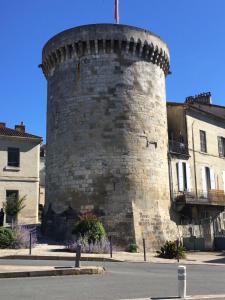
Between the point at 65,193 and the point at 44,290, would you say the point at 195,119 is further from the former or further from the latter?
the point at 44,290

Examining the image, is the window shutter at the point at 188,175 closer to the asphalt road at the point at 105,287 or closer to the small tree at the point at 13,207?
the small tree at the point at 13,207

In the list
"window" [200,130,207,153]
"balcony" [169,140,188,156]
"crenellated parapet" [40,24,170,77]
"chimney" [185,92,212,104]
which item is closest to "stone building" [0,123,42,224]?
"crenellated parapet" [40,24,170,77]

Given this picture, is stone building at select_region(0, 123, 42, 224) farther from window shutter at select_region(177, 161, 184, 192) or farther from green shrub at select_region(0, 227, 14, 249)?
green shrub at select_region(0, 227, 14, 249)

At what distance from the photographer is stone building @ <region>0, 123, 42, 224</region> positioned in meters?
34.7

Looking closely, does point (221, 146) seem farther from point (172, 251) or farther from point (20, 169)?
point (172, 251)

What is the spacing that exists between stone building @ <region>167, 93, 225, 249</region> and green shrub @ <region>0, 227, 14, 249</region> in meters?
11.7

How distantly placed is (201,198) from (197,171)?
2.27 m

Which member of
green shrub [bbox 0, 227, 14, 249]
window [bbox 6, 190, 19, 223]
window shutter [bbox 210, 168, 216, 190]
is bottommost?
green shrub [bbox 0, 227, 14, 249]

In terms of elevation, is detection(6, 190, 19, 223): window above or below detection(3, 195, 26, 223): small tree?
above

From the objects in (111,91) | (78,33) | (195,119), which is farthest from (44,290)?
(195,119)

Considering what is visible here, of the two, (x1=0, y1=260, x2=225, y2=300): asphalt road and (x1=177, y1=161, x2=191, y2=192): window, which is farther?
(x1=177, y1=161, x2=191, y2=192): window

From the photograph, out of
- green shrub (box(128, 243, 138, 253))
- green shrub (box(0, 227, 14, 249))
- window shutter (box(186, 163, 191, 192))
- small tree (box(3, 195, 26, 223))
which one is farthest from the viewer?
small tree (box(3, 195, 26, 223))

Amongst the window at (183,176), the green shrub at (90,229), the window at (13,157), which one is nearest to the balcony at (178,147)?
the window at (183,176)

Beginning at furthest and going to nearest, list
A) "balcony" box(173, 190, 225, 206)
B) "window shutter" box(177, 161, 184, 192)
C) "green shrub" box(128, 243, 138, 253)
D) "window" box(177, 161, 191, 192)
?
"window" box(177, 161, 191, 192), "window shutter" box(177, 161, 184, 192), "balcony" box(173, 190, 225, 206), "green shrub" box(128, 243, 138, 253)
